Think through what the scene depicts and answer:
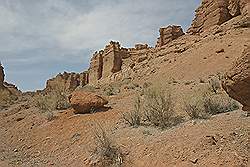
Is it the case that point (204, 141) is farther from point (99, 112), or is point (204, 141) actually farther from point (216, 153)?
point (99, 112)

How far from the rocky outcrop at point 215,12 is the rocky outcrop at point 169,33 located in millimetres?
3908

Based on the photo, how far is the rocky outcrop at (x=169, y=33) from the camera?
40769 mm

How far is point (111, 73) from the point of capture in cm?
4938

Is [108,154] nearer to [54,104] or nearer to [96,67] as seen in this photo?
[54,104]

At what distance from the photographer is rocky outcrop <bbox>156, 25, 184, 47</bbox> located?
4077cm

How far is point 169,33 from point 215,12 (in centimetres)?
835

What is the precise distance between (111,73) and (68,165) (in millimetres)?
40480

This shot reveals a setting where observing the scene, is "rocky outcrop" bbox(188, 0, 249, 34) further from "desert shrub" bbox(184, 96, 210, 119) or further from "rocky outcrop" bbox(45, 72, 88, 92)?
"rocky outcrop" bbox(45, 72, 88, 92)

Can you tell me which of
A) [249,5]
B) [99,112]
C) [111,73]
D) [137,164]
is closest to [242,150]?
[137,164]

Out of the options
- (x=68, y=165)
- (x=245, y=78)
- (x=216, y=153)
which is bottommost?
(x=68, y=165)

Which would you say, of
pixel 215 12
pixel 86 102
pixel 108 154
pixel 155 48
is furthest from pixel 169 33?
pixel 108 154

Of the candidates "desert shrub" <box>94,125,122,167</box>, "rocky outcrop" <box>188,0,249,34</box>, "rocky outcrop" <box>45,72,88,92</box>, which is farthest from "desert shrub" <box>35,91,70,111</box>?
"rocky outcrop" <box>45,72,88,92</box>

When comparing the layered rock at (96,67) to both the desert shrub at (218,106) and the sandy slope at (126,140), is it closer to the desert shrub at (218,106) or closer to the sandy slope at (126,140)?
the sandy slope at (126,140)

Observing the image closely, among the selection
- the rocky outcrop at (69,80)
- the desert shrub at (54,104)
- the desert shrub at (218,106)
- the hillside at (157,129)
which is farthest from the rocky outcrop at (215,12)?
the rocky outcrop at (69,80)
